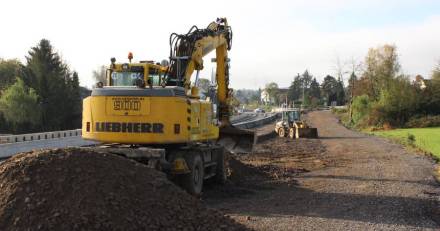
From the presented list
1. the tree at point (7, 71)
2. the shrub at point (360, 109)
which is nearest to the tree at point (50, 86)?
the tree at point (7, 71)

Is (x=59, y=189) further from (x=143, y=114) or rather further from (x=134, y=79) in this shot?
(x=134, y=79)

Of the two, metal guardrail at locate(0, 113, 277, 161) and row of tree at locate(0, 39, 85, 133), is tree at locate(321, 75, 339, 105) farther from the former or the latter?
metal guardrail at locate(0, 113, 277, 161)

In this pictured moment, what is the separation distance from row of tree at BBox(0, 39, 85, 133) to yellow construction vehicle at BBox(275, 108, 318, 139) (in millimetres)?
23603

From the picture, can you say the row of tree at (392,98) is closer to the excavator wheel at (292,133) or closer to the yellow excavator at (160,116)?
the excavator wheel at (292,133)

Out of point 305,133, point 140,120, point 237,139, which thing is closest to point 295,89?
point 305,133

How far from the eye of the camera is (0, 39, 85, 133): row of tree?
5134cm

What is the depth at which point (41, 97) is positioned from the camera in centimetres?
5500

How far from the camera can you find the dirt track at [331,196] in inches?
416

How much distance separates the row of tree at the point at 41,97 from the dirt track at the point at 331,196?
34459 mm

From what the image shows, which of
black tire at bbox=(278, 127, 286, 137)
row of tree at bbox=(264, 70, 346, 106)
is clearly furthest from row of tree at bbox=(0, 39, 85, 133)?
row of tree at bbox=(264, 70, 346, 106)

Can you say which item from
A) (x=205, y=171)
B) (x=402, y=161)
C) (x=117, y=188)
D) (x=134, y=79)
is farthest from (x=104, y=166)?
(x=402, y=161)

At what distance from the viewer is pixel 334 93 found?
151m

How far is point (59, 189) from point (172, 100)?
459cm

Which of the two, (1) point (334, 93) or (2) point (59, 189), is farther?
(1) point (334, 93)
